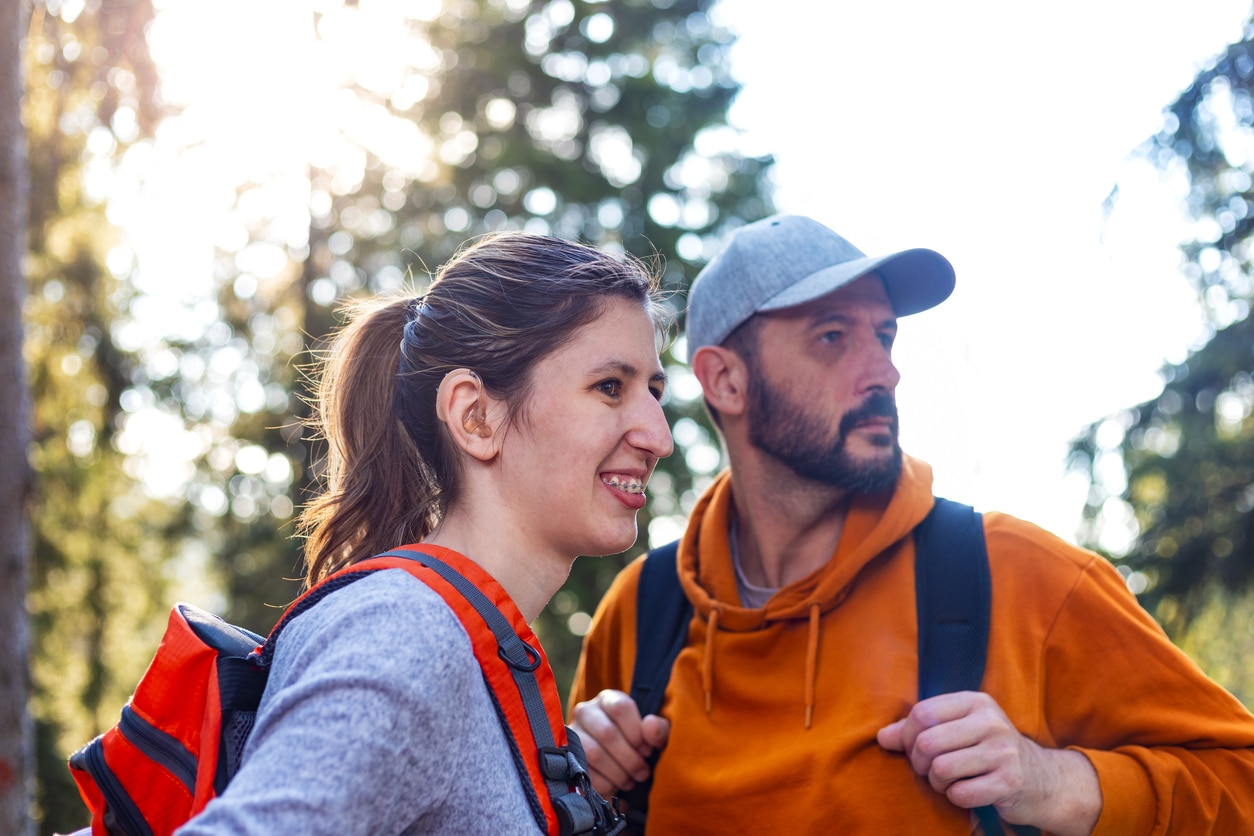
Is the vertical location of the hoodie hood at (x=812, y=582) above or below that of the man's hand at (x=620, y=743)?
above

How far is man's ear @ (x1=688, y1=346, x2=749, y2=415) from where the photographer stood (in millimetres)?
3412

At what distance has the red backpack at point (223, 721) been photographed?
162cm

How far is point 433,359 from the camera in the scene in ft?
7.27

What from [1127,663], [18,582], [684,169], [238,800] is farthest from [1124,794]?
[684,169]

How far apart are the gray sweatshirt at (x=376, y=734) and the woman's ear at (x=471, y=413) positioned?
0.48 metres

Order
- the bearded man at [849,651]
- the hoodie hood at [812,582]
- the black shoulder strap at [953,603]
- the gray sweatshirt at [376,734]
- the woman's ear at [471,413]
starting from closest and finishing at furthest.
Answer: the gray sweatshirt at [376,734] < the woman's ear at [471,413] < the bearded man at [849,651] < the black shoulder strap at [953,603] < the hoodie hood at [812,582]

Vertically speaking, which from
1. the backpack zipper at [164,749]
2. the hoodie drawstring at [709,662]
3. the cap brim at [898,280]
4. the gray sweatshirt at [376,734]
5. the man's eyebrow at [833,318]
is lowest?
the hoodie drawstring at [709,662]

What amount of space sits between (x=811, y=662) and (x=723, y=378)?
3.65 feet

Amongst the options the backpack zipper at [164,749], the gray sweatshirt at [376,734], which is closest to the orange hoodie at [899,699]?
the gray sweatshirt at [376,734]

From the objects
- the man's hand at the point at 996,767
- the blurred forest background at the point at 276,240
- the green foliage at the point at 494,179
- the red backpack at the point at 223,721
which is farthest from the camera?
the green foliage at the point at 494,179

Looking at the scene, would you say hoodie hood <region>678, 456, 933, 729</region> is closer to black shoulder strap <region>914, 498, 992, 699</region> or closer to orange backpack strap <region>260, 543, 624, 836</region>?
black shoulder strap <region>914, 498, 992, 699</region>

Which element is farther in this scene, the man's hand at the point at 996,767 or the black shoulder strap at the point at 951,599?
the black shoulder strap at the point at 951,599

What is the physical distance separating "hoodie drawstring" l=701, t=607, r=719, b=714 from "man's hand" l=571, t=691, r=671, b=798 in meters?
0.15

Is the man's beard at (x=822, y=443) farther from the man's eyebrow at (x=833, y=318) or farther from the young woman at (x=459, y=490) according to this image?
the young woman at (x=459, y=490)
